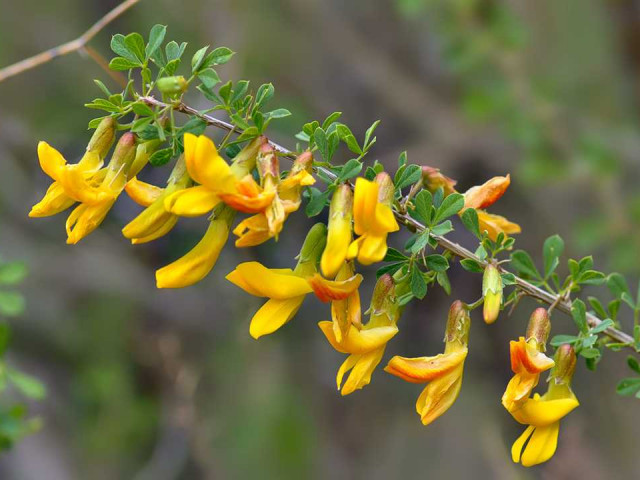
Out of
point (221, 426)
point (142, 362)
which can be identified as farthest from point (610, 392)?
point (142, 362)

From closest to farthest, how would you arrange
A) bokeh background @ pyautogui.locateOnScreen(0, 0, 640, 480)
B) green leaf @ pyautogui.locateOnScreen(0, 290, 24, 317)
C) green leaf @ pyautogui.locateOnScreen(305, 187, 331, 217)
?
1. green leaf @ pyautogui.locateOnScreen(305, 187, 331, 217)
2. green leaf @ pyautogui.locateOnScreen(0, 290, 24, 317)
3. bokeh background @ pyautogui.locateOnScreen(0, 0, 640, 480)

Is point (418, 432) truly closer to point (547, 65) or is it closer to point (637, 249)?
point (637, 249)

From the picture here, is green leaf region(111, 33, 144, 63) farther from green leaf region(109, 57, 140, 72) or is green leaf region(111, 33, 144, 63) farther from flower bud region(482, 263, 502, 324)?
flower bud region(482, 263, 502, 324)

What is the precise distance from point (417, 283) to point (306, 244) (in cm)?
13

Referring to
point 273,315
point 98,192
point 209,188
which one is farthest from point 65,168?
point 273,315

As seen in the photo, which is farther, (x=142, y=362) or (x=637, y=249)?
(x=142, y=362)

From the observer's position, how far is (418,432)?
3156 millimetres

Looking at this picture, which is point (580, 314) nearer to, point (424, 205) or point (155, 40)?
point (424, 205)

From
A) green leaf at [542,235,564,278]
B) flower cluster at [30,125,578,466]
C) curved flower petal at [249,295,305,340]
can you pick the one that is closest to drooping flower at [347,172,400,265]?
flower cluster at [30,125,578,466]

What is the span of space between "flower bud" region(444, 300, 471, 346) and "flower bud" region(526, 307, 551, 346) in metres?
0.07

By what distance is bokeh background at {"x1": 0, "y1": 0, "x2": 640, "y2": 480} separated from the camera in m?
2.72

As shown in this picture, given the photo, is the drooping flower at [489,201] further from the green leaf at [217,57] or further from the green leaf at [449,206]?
the green leaf at [217,57]

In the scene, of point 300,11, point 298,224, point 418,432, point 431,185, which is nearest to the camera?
point 431,185

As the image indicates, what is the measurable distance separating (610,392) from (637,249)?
2.48 ft
